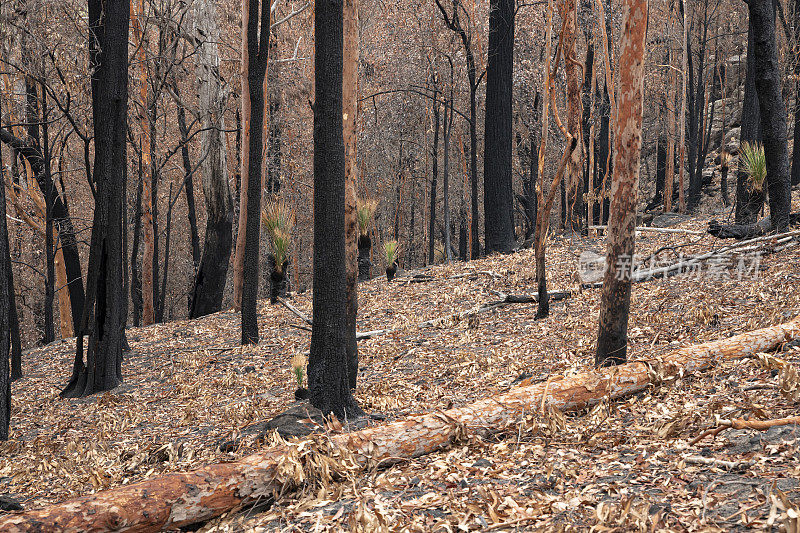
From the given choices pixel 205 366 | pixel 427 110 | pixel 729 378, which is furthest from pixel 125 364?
pixel 427 110

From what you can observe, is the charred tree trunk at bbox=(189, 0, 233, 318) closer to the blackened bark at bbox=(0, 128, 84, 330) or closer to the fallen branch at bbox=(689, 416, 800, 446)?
the blackened bark at bbox=(0, 128, 84, 330)

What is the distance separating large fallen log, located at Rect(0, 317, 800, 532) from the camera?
289 centimetres

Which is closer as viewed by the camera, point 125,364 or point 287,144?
point 125,364

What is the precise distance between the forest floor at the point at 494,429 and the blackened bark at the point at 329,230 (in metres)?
0.56

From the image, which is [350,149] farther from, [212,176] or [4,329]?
[212,176]

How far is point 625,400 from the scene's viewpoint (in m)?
4.12

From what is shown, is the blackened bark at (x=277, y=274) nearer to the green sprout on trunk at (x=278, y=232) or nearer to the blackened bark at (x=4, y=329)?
the green sprout on trunk at (x=278, y=232)

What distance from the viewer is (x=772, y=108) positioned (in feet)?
23.1

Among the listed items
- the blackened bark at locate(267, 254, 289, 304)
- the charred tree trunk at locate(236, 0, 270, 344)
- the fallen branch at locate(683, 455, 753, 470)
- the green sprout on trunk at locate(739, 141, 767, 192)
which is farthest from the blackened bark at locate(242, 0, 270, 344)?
the green sprout on trunk at locate(739, 141, 767, 192)

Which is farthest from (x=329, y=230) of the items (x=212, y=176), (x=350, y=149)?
(x=212, y=176)

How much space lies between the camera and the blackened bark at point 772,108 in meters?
6.88

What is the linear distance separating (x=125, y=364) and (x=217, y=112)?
5.53m

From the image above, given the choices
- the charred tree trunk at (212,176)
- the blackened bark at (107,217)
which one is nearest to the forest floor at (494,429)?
the blackened bark at (107,217)

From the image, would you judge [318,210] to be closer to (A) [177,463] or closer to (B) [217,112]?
(A) [177,463]
